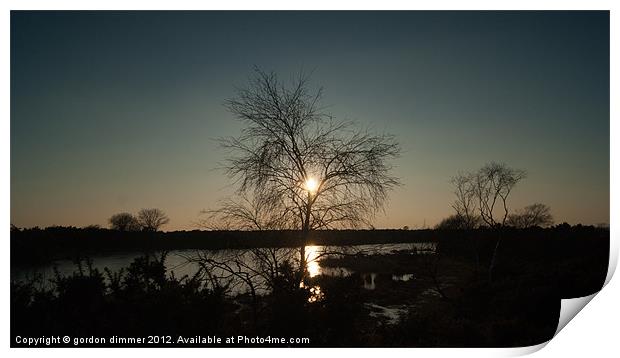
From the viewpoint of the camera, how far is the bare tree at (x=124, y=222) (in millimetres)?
5047

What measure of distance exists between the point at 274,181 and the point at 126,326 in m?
2.50

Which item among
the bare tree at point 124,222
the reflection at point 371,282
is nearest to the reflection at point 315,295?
the reflection at point 371,282

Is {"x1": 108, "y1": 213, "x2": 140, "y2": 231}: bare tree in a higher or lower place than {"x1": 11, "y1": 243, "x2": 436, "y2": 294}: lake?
higher

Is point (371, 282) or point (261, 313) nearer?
point (261, 313)

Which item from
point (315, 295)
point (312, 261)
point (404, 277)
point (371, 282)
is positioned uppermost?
point (312, 261)

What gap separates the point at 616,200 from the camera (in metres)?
5.00

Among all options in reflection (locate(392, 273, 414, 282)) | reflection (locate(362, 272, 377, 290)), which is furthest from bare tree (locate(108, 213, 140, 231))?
reflection (locate(392, 273, 414, 282))

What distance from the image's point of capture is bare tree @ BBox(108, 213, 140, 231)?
5047 mm

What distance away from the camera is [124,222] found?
16.9 feet

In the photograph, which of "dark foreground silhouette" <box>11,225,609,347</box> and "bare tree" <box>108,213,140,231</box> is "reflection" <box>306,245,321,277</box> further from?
"bare tree" <box>108,213,140,231</box>
